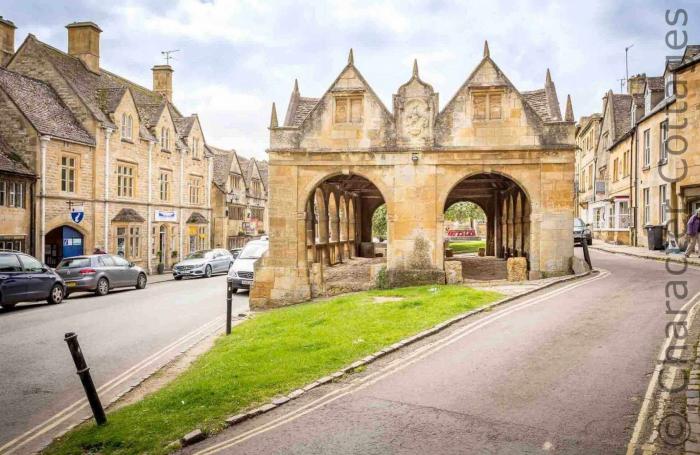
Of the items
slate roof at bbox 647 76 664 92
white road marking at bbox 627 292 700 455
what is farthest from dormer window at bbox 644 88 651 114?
white road marking at bbox 627 292 700 455

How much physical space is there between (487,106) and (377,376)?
1235 centimetres

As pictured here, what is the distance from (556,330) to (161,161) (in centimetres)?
3325

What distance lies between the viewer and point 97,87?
34969 millimetres

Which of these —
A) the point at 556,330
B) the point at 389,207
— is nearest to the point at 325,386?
the point at 556,330

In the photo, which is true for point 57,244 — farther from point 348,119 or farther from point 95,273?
point 348,119

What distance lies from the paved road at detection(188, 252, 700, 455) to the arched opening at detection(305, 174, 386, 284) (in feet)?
35.2

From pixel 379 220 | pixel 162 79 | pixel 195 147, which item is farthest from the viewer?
pixel 379 220

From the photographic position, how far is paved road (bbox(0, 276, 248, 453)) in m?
8.89

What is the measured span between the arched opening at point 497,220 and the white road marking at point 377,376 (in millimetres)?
7160

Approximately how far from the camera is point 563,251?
17.9 m

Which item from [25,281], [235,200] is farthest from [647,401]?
[235,200]

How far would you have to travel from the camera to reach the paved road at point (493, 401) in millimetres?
6020

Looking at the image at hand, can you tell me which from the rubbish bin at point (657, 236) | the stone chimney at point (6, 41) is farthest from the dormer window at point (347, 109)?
the stone chimney at point (6, 41)

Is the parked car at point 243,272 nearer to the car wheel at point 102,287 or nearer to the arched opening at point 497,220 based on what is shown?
the car wheel at point 102,287
